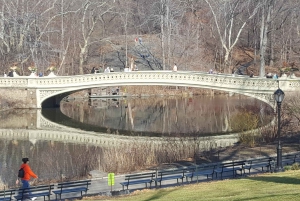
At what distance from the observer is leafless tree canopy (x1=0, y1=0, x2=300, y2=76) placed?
50.0 m

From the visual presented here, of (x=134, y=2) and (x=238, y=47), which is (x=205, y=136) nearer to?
(x=238, y=47)

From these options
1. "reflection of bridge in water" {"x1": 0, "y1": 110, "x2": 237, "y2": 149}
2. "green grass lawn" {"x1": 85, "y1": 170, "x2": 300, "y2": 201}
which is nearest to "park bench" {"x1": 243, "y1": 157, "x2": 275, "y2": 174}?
"green grass lawn" {"x1": 85, "y1": 170, "x2": 300, "y2": 201}

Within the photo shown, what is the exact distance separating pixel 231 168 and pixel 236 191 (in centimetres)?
501

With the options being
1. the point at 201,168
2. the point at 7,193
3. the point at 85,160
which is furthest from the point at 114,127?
the point at 7,193

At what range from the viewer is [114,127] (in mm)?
33438

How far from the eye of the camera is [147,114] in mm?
38625

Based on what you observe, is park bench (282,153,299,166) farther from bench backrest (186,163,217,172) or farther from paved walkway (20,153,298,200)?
bench backrest (186,163,217,172)

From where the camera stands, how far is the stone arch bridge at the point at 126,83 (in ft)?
105

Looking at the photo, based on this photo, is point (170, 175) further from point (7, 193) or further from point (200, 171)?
point (7, 193)

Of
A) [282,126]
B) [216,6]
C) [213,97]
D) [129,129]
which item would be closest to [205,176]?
[282,126]

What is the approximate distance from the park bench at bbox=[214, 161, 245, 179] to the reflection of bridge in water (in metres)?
5.83

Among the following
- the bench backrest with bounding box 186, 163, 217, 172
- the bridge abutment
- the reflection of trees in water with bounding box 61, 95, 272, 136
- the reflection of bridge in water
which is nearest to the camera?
the bench backrest with bounding box 186, 163, 217, 172

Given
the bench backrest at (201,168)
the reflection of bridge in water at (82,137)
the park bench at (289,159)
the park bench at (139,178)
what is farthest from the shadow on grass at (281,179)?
the reflection of bridge in water at (82,137)

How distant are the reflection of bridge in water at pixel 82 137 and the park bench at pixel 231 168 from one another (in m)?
5.83
